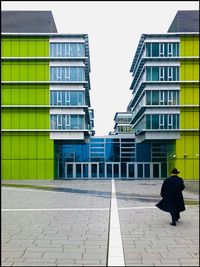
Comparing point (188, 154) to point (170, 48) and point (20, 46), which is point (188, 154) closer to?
point (170, 48)

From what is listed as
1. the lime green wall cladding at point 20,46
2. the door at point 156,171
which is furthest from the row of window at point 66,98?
the door at point 156,171

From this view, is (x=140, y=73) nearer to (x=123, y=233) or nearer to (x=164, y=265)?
(x=164, y=265)

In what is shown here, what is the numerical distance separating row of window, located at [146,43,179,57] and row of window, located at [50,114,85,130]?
22.1 m

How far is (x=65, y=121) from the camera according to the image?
2573cm

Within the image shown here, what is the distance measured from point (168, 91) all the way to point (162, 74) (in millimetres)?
194

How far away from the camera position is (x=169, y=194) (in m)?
4.04

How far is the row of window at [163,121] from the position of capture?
2381 millimetres

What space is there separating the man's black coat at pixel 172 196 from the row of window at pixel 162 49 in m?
1.49

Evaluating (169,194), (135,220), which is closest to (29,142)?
(135,220)

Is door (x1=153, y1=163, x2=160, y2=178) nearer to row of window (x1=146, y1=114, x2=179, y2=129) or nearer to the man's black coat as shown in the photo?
row of window (x1=146, y1=114, x2=179, y2=129)

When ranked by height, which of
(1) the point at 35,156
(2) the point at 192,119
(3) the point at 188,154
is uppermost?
(2) the point at 192,119

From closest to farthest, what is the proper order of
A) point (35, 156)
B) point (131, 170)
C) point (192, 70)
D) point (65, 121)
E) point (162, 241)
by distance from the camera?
point (192, 70) → point (131, 170) → point (162, 241) → point (35, 156) → point (65, 121)

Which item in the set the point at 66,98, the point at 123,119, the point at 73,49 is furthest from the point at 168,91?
the point at 66,98

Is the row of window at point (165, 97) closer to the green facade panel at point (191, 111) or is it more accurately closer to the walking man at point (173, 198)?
the green facade panel at point (191, 111)
